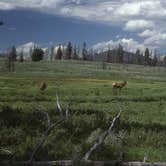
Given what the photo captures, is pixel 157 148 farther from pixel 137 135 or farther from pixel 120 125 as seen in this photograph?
pixel 120 125

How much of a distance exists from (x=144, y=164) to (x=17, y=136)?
608 cm

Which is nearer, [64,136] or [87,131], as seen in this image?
[64,136]

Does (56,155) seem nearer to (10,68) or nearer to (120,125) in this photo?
(120,125)

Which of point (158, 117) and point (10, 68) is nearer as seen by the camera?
point (158, 117)

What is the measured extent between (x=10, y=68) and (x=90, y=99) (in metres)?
110

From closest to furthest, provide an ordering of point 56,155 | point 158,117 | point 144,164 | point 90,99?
point 144,164 → point 56,155 → point 158,117 → point 90,99

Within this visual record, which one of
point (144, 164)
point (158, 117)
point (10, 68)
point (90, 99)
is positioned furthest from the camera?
point (10, 68)

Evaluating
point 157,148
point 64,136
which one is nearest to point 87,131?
point 64,136

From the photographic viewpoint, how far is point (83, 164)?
34.8 feet

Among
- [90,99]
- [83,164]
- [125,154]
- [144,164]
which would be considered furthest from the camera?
[90,99]

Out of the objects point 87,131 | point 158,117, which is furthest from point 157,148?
point 158,117

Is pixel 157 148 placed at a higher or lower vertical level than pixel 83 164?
lower

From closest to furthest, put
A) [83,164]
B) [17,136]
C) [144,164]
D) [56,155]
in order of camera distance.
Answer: [83,164] → [144,164] → [56,155] → [17,136]

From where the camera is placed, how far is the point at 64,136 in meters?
17.0
